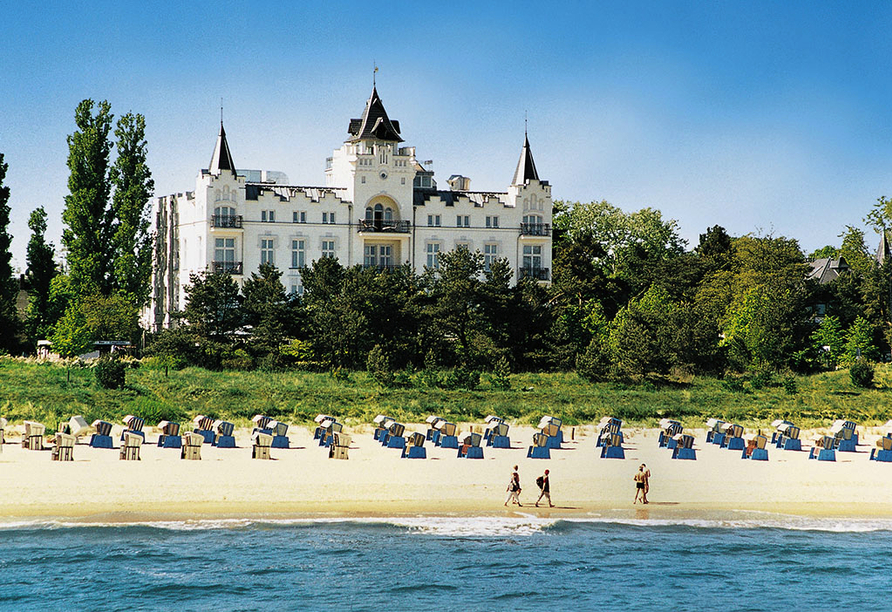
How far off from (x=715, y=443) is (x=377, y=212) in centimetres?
3481

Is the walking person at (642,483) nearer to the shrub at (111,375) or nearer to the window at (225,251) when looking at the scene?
the shrub at (111,375)

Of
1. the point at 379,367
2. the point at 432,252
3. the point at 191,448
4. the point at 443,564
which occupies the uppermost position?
the point at 432,252

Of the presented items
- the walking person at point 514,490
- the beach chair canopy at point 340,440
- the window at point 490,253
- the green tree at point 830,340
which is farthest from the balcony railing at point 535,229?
the walking person at point 514,490

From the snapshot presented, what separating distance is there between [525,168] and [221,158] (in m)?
20.5

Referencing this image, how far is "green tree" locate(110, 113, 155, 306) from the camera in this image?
216ft

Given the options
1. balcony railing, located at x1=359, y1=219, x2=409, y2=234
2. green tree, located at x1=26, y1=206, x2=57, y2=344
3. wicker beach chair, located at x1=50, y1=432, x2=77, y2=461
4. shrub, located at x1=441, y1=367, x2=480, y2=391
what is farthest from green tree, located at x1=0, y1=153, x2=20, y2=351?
wicker beach chair, located at x1=50, y1=432, x2=77, y2=461

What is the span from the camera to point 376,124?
70938 mm

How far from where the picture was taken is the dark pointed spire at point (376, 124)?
71.0 metres

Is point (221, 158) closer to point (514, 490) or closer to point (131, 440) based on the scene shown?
point (131, 440)

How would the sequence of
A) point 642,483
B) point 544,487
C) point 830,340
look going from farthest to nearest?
point 830,340 < point 642,483 < point 544,487

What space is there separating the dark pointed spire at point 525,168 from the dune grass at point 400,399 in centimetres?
1870

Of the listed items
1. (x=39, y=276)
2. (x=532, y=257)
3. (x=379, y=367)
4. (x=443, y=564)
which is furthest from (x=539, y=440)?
(x=39, y=276)

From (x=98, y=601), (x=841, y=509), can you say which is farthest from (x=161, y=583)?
(x=841, y=509)

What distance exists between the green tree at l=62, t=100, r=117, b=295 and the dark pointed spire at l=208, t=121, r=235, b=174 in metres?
6.35
